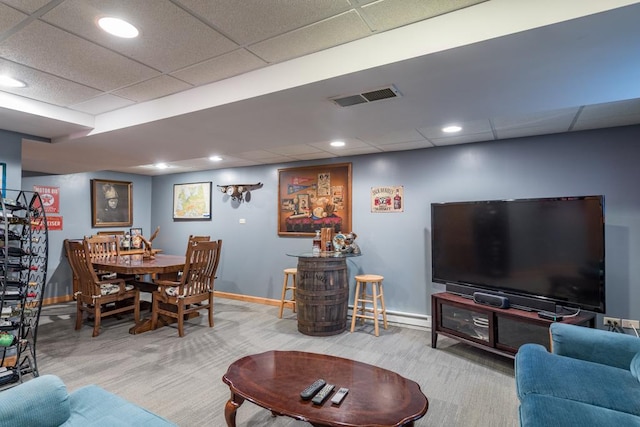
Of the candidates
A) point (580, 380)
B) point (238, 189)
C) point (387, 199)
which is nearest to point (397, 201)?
point (387, 199)

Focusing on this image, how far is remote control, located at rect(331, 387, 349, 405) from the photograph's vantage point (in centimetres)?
168

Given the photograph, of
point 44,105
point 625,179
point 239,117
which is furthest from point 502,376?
point 44,105

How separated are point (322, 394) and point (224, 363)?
5.70ft

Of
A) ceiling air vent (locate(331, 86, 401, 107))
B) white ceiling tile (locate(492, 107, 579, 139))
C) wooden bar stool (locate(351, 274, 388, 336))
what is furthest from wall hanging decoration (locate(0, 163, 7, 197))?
white ceiling tile (locate(492, 107, 579, 139))

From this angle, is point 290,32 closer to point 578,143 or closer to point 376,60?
point 376,60

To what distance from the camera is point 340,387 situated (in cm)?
185

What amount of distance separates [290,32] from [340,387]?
1.89m

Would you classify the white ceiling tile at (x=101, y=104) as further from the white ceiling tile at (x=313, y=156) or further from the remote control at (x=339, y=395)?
the remote control at (x=339, y=395)

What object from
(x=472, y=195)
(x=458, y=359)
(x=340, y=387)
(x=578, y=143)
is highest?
(x=578, y=143)

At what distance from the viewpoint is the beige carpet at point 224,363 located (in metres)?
2.35

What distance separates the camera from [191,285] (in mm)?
4004

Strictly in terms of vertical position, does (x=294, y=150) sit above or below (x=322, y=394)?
above

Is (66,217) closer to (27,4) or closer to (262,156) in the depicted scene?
(262,156)

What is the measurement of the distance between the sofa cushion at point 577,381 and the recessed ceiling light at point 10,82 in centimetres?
361
